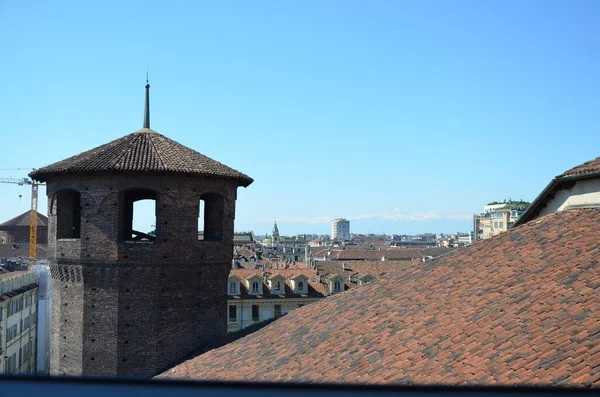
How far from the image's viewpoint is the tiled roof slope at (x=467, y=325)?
5449 mm

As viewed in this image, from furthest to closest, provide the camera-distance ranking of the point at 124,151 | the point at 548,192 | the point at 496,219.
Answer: the point at 496,219 → the point at 124,151 → the point at 548,192

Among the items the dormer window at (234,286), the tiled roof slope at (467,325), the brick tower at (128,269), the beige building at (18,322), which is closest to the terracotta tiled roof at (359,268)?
the dormer window at (234,286)

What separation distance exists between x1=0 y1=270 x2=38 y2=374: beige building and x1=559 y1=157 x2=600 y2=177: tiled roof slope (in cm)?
2703

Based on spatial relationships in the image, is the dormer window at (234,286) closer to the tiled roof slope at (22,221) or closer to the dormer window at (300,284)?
the dormer window at (300,284)

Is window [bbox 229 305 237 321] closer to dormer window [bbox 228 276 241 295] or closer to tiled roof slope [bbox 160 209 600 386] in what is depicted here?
dormer window [bbox 228 276 241 295]

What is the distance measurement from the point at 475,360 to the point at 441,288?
A: 2775 mm

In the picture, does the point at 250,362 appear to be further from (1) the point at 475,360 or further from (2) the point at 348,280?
(2) the point at 348,280

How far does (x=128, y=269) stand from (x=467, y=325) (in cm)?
781

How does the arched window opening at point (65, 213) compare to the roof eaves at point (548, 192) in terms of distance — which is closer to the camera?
the roof eaves at point (548, 192)

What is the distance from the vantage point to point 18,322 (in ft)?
109

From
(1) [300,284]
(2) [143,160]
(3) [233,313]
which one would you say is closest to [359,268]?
(1) [300,284]

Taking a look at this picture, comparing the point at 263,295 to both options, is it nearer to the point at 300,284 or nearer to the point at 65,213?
the point at 300,284

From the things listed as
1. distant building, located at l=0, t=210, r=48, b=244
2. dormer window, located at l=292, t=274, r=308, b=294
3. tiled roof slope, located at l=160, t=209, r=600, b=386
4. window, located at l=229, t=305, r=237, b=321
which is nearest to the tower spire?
tiled roof slope, located at l=160, t=209, r=600, b=386

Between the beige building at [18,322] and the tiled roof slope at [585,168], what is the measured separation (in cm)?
2703
